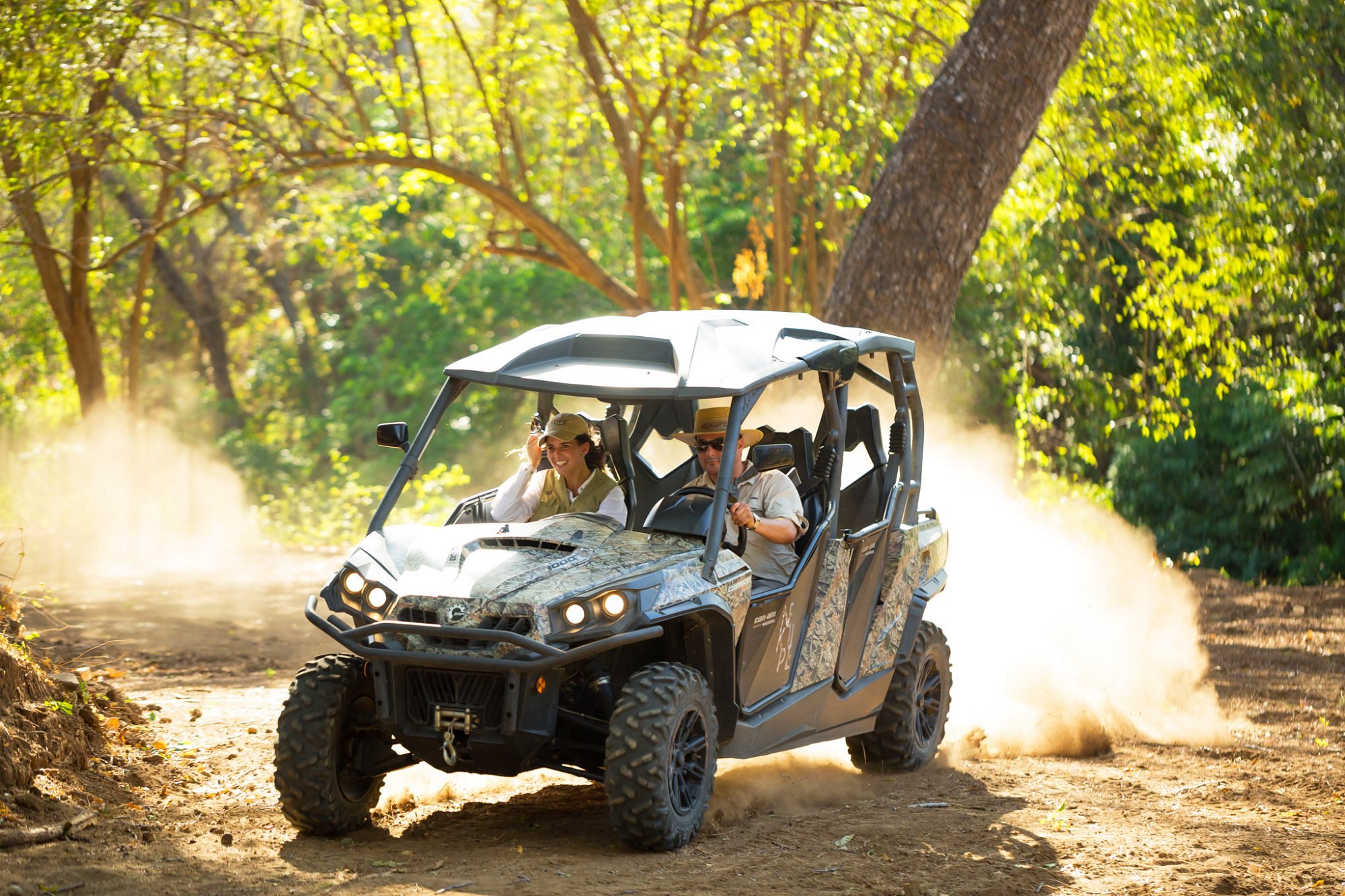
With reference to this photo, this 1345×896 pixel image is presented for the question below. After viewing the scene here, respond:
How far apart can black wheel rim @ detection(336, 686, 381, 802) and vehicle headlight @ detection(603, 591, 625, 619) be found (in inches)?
41.4

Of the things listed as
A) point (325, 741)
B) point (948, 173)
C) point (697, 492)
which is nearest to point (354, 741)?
point (325, 741)

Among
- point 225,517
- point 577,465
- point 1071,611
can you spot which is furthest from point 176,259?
point 577,465

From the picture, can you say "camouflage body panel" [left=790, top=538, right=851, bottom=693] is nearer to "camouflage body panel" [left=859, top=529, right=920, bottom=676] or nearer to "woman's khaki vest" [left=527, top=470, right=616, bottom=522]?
"camouflage body panel" [left=859, top=529, right=920, bottom=676]

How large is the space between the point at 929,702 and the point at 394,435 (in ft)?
10.8

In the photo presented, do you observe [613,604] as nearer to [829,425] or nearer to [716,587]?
[716,587]

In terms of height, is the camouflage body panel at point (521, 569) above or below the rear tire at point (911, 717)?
above

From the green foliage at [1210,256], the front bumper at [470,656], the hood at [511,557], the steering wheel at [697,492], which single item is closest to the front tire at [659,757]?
the front bumper at [470,656]

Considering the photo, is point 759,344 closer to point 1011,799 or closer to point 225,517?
point 1011,799

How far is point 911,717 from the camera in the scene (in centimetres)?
733

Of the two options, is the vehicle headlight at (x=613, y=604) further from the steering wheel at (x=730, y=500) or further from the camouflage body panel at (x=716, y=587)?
the steering wheel at (x=730, y=500)

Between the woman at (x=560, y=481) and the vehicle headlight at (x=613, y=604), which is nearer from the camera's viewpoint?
the vehicle headlight at (x=613, y=604)

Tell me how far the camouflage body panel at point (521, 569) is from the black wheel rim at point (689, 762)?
1.46 feet

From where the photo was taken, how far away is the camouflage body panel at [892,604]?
7.00 m

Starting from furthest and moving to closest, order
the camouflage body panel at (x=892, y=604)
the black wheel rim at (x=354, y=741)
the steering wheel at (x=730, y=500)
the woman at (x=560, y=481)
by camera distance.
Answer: the camouflage body panel at (x=892, y=604), the woman at (x=560, y=481), the steering wheel at (x=730, y=500), the black wheel rim at (x=354, y=741)
